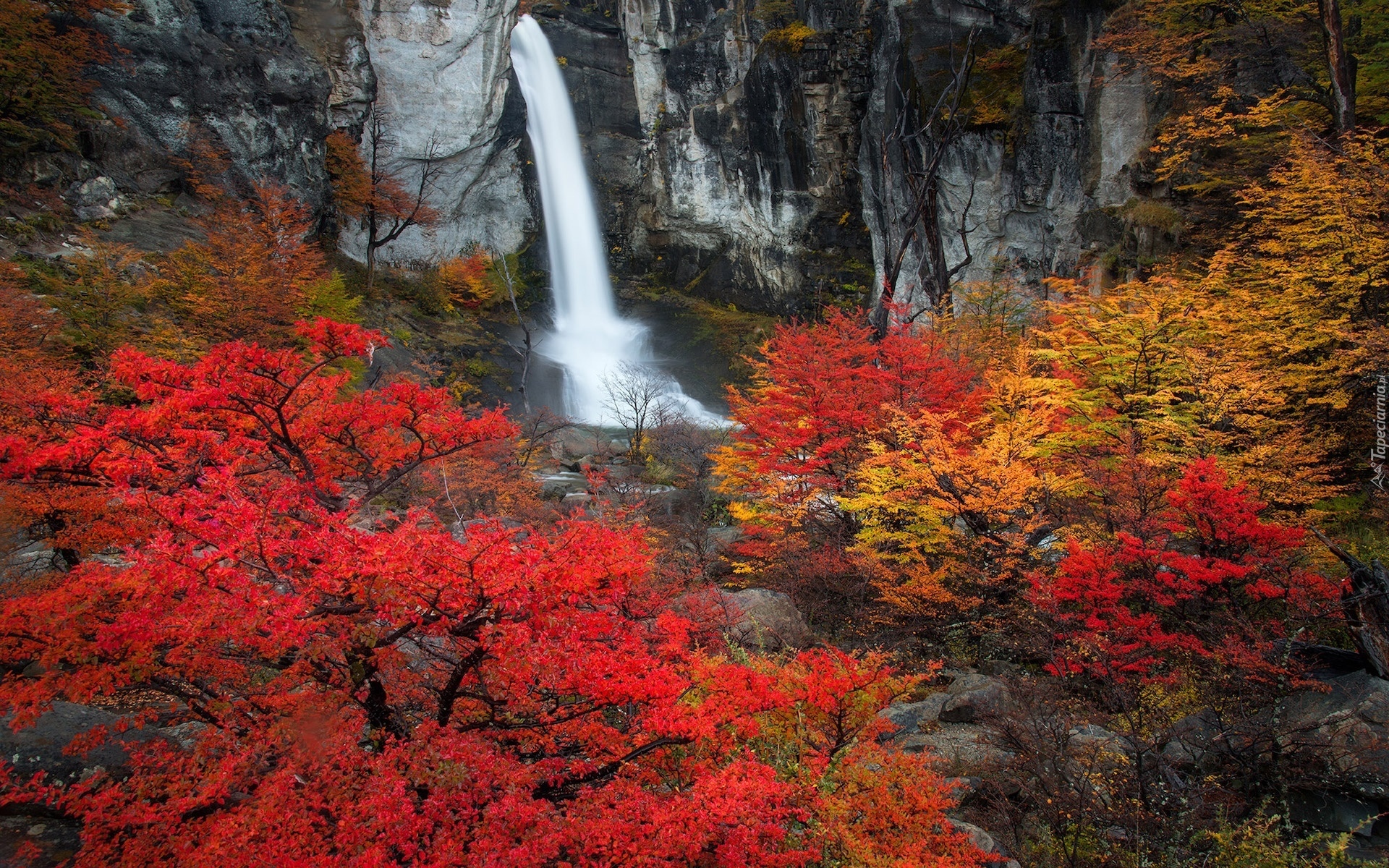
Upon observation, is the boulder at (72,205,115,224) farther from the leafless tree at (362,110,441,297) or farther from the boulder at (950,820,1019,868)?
the boulder at (950,820,1019,868)

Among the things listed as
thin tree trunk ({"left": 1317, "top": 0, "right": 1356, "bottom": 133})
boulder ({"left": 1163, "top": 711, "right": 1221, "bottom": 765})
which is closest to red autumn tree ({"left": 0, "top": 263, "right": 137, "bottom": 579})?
boulder ({"left": 1163, "top": 711, "right": 1221, "bottom": 765})

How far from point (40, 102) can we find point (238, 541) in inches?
1066

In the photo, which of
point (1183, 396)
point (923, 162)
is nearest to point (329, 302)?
point (923, 162)

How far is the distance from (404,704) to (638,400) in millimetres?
27278

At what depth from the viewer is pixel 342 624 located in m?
5.20

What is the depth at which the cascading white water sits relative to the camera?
133 feet

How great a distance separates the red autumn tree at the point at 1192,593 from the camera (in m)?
7.37

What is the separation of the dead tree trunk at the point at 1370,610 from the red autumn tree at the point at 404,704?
5.12m

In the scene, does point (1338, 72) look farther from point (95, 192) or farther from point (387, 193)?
point (387, 193)

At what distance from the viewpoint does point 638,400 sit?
109ft

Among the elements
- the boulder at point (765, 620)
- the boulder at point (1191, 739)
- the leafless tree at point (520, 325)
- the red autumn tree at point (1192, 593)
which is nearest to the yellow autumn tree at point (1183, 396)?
the red autumn tree at point (1192, 593)

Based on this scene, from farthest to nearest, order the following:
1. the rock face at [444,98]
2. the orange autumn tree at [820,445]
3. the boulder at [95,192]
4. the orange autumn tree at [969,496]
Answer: the rock face at [444,98], the boulder at [95,192], the orange autumn tree at [820,445], the orange autumn tree at [969,496]

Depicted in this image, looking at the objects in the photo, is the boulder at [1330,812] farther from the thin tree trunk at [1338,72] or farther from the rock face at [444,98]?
the rock face at [444,98]

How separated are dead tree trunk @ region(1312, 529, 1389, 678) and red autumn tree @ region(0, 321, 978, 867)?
16.8ft
